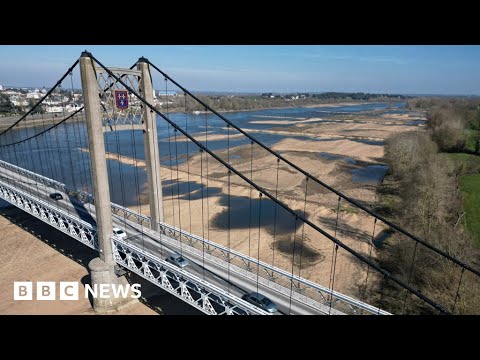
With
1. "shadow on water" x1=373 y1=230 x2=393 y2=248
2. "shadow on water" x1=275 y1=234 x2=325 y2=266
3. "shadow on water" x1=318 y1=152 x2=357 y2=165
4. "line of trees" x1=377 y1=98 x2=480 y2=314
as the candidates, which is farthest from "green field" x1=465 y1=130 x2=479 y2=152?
"shadow on water" x1=275 y1=234 x2=325 y2=266

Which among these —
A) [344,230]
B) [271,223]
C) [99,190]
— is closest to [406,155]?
[344,230]

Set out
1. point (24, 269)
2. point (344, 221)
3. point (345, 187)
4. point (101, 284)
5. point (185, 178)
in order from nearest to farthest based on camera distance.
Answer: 1. point (101, 284)
2. point (24, 269)
3. point (344, 221)
4. point (345, 187)
5. point (185, 178)

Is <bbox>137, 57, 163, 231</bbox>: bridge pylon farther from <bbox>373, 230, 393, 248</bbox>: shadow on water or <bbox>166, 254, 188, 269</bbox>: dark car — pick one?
<bbox>373, 230, 393, 248</bbox>: shadow on water

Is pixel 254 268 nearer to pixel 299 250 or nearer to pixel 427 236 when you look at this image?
pixel 299 250
